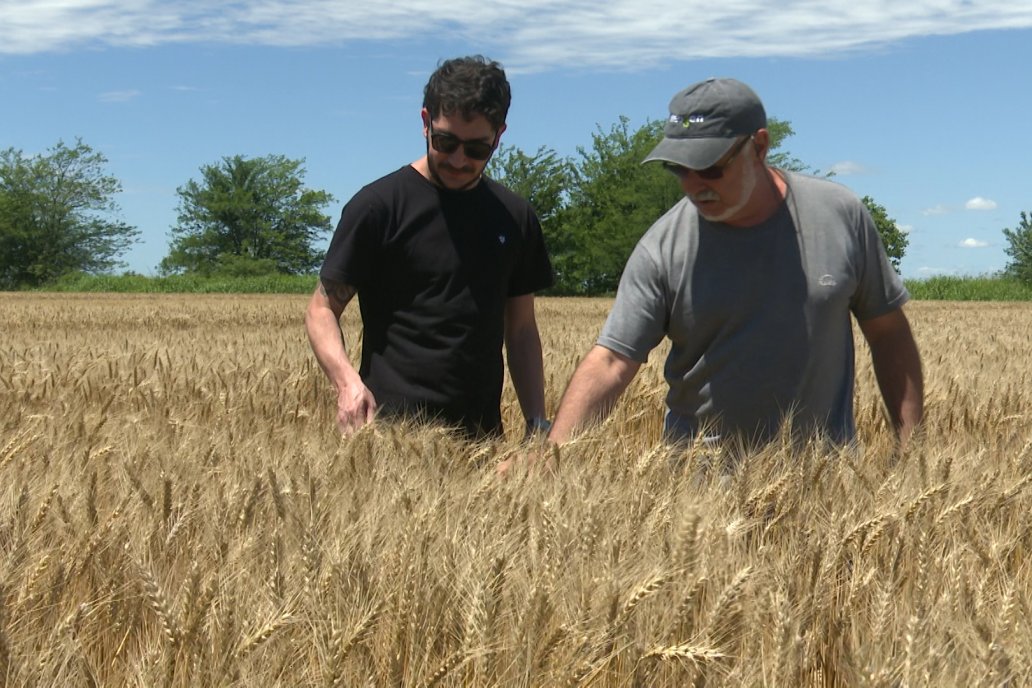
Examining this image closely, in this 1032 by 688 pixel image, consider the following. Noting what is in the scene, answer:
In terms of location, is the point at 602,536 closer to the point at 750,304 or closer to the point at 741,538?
the point at 741,538

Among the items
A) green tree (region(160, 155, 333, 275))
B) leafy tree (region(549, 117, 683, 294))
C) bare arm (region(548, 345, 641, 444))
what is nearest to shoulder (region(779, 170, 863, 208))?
bare arm (region(548, 345, 641, 444))

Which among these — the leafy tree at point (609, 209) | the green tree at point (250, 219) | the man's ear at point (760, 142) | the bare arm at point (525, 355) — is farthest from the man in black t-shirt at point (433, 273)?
the green tree at point (250, 219)

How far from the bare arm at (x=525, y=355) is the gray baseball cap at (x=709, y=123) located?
1.02m

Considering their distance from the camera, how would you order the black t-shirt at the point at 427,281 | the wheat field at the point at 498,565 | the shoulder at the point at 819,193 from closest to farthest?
the wheat field at the point at 498,565 → the shoulder at the point at 819,193 → the black t-shirt at the point at 427,281

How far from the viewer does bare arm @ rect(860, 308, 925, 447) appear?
300 cm

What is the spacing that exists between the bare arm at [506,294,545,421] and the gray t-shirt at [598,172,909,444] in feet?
Result: 2.43

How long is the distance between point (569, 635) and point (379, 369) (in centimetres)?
186

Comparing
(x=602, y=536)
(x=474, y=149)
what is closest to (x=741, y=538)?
(x=602, y=536)

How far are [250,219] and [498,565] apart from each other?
7092 centimetres

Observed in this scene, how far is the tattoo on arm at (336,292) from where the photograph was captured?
3.25 metres

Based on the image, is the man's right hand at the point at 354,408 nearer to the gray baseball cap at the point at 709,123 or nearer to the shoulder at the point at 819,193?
the gray baseball cap at the point at 709,123

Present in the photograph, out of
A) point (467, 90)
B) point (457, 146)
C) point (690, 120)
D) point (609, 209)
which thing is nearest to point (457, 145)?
point (457, 146)

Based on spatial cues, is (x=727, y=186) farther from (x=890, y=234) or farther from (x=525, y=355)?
(x=890, y=234)

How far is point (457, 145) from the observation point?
3107 millimetres
